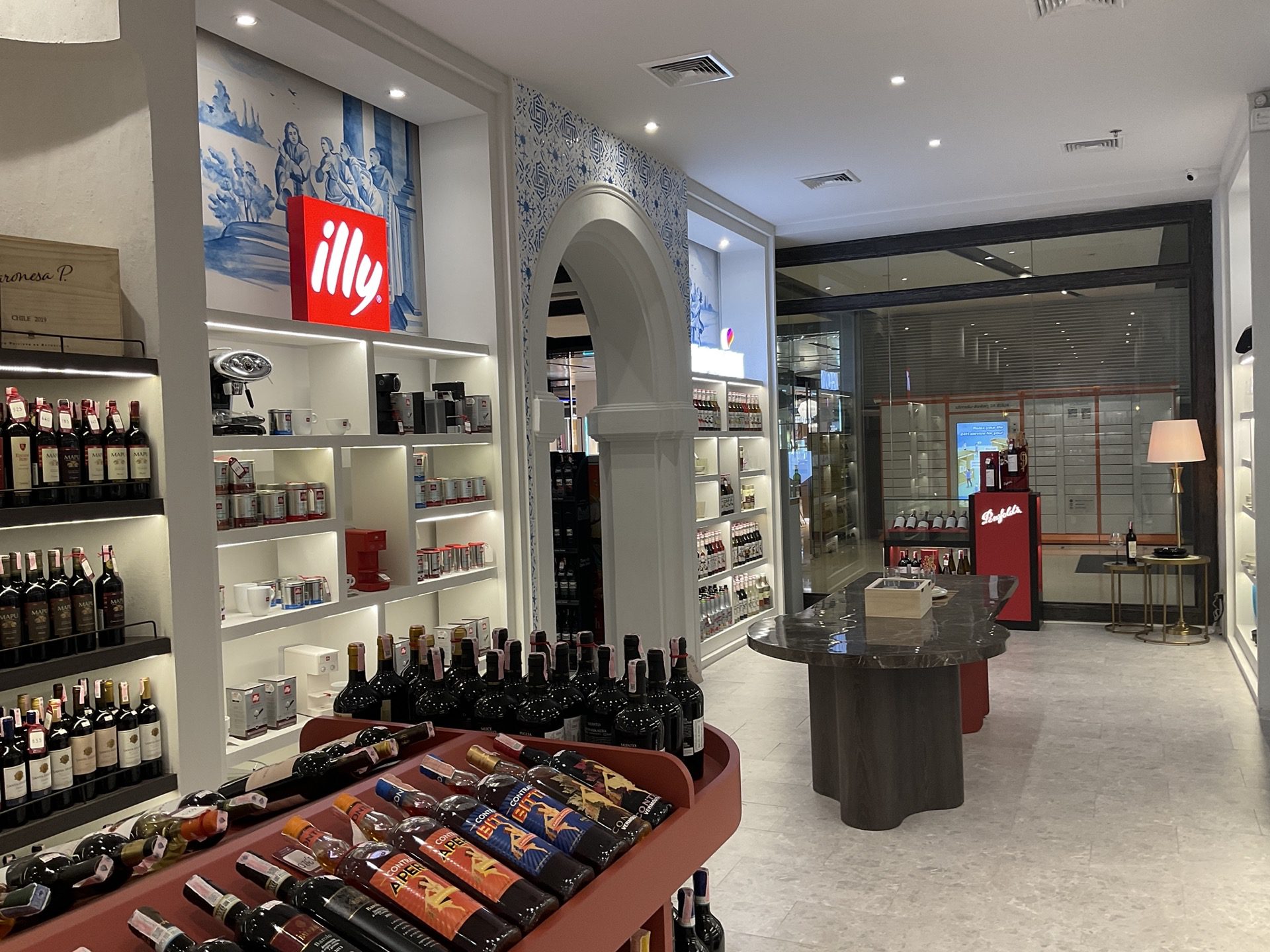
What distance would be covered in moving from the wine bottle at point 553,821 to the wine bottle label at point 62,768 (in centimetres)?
177

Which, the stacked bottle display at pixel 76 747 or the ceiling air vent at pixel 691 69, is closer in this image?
the stacked bottle display at pixel 76 747

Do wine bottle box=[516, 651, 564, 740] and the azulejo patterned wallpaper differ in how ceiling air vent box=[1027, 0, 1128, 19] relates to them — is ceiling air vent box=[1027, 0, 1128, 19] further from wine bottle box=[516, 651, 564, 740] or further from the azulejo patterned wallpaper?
wine bottle box=[516, 651, 564, 740]

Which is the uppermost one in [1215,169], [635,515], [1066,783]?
[1215,169]

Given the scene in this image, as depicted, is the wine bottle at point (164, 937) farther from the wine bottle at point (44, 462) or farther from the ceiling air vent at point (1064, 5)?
the ceiling air vent at point (1064, 5)

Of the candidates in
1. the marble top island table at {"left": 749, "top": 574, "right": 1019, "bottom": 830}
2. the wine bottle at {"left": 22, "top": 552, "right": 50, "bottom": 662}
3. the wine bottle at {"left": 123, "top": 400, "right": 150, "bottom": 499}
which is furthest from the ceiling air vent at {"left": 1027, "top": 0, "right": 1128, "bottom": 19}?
the wine bottle at {"left": 22, "top": 552, "right": 50, "bottom": 662}

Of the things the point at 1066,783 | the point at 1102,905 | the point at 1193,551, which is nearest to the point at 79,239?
the point at 1102,905

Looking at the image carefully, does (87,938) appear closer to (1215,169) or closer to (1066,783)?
(1066,783)

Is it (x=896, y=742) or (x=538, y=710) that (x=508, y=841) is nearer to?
(x=538, y=710)

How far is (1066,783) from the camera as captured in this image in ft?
15.3

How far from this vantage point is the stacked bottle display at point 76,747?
2703mm

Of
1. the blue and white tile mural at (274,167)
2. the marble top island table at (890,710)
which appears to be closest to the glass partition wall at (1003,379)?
the marble top island table at (890,710)

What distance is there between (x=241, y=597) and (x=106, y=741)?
885mm

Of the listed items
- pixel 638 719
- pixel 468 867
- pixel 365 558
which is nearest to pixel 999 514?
pixel 365 558

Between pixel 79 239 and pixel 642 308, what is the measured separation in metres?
4.06
